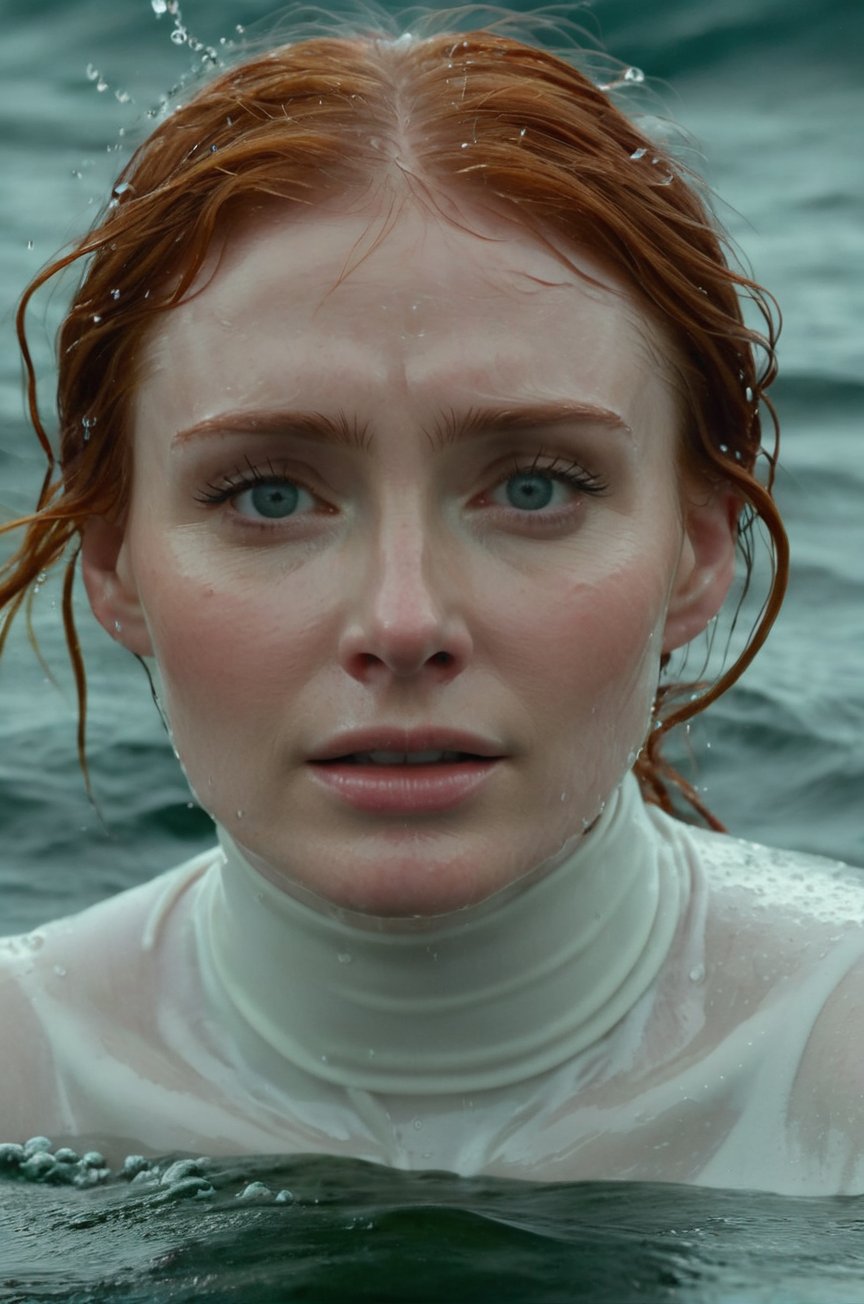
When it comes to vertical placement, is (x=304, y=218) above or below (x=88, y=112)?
below

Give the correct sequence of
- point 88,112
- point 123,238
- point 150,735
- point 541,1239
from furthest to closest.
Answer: point 88,112 < point 150,735 < point 123,238 < point 541,1239

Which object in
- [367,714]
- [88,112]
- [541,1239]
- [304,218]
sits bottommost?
[541,1239]


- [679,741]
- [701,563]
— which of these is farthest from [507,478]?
[679,741]

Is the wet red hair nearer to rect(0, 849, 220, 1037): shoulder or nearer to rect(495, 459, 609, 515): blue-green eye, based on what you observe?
rect(495, 459, 609, 515): blue-green eye

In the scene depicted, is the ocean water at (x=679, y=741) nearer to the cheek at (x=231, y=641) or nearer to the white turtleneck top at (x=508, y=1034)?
the white turtleneck top at (x=508, y=1034)

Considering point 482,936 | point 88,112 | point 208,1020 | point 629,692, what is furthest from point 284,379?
point 88,112

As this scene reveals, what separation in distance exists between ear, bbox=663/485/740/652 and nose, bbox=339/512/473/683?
54 cm

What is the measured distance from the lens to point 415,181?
258 centimetres

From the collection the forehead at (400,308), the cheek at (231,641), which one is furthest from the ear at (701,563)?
the cheek at (231,641)

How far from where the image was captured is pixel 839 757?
504cm

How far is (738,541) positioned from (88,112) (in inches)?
267

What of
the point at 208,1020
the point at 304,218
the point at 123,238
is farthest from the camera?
the point at 208,1020

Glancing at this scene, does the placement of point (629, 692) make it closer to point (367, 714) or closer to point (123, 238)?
point (367, 714)

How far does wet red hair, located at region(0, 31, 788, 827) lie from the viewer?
2613 millimetres
